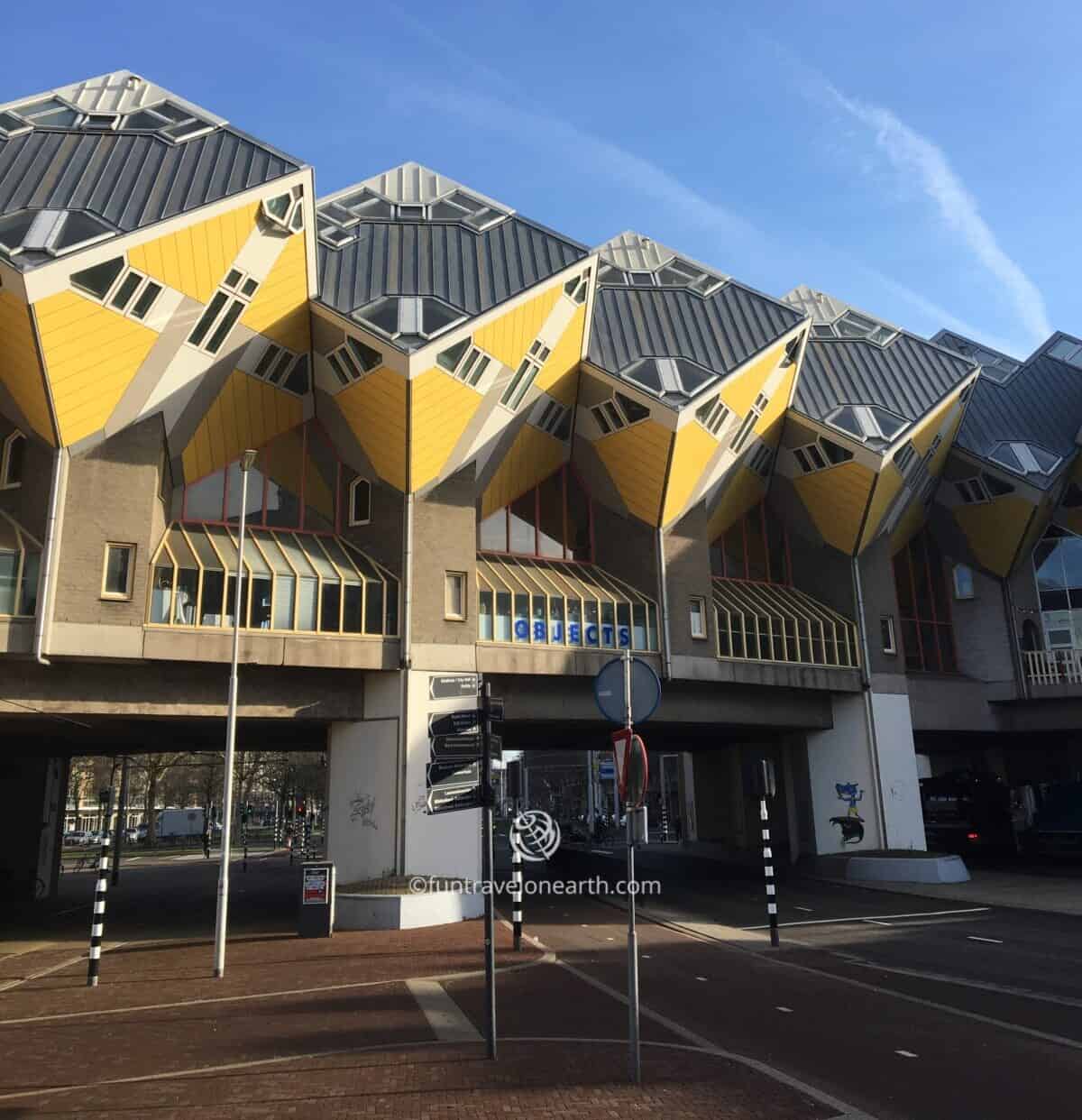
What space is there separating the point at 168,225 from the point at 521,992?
1758 cm

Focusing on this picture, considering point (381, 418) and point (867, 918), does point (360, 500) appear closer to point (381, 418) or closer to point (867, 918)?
point (381, 418)

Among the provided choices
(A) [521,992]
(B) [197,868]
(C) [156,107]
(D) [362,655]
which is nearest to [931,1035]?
(A) [521,992]

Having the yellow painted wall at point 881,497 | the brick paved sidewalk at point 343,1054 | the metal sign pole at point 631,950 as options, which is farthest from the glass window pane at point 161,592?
the yellow painted wall at point 881,497

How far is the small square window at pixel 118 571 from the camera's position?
19.9m

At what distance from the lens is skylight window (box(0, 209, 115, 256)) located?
61.7 ft

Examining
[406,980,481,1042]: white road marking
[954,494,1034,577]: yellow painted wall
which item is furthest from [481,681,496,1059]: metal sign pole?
[954,494,1034,577]: yellow painted wall

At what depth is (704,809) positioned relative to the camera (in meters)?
40.7

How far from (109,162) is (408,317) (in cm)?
870

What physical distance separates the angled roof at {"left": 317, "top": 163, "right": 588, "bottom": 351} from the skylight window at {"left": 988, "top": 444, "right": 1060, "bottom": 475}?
19.3 m

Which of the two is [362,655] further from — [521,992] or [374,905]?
[521,992]

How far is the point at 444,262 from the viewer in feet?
86.0

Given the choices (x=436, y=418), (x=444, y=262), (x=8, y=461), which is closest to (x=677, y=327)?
(x=444, y=262)

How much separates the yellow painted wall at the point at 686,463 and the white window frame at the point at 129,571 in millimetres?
14759

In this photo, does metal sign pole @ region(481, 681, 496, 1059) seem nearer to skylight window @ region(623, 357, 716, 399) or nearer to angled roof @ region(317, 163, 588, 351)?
angled roof @ region(317, 163, 588, 351)
